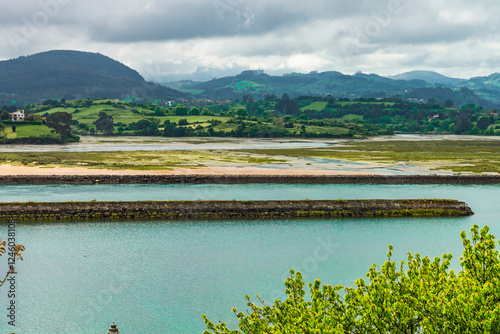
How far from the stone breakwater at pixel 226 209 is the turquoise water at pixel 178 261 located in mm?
1883

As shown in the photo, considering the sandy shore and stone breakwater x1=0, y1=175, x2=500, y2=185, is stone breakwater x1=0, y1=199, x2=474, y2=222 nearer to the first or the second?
stone breakwater x1=0, y1=175, x2=500, y2=185

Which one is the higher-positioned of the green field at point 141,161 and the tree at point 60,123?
the tree at point 60,123

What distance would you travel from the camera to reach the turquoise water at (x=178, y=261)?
28.2 m

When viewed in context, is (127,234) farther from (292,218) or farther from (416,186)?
(416,186)

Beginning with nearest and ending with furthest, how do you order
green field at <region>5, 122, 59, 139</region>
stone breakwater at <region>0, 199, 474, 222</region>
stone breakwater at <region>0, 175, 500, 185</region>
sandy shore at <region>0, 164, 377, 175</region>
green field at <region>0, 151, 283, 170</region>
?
stone breakwater at <region>0, 199, 474, 222</region> < stone breakwater at <region>0, 175, 500, 185</region> < sandy shore at <region>0, 164, 377, 175</region> < green field at <region>0, 151, 283, 170</region> < green field at <region>5, 122, 59, 139</region>

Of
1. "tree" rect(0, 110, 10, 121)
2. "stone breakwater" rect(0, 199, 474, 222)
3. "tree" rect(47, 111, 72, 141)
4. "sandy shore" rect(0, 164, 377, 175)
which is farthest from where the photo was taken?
"tree" rect(0, 110, 10, 121)

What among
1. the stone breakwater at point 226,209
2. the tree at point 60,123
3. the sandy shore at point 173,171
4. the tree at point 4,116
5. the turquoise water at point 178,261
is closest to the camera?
the turquoise water at point 178,261

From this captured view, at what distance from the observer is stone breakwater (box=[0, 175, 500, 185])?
7388cm

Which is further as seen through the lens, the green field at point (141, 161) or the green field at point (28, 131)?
the green field at point (28, 131)

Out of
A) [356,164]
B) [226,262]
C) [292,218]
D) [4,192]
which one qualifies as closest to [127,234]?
[226,262]

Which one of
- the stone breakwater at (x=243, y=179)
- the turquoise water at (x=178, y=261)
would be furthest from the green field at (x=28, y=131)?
the turquoise water at (x=178, y=261)

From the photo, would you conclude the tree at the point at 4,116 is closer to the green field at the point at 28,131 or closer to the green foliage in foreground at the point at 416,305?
the green field at the point at 28,131

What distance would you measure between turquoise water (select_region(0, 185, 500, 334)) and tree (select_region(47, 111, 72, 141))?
113 meters

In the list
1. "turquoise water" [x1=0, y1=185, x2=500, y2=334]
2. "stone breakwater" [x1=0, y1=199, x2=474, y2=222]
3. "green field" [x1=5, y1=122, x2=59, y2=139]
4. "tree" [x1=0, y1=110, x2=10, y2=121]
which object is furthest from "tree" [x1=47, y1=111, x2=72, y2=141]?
"stone breakwater" [x1=0, y1=199, x2=474, y2=222]
